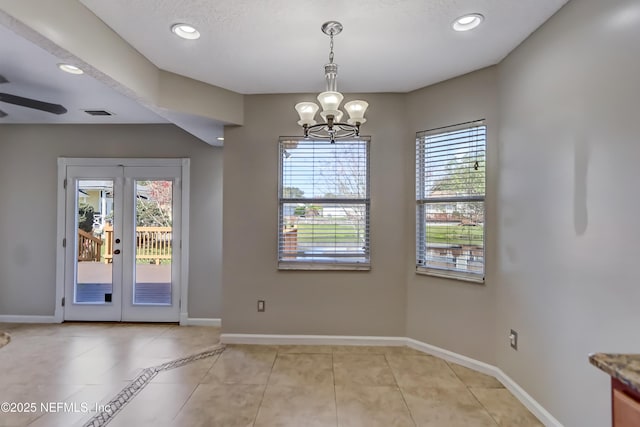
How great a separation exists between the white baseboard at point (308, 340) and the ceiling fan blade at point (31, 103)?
115 inches

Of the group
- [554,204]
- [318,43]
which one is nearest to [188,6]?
[318,43]

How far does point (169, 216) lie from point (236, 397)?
2.60m

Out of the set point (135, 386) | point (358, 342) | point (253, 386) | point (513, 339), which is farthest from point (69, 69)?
point (513, 339)

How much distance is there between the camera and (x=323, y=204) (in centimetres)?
346

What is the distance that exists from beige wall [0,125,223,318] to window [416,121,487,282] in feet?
8.39

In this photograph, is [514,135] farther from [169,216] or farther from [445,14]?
[169,216]

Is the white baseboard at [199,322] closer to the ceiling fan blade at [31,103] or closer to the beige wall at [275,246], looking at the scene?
the beige wall at [275,246]

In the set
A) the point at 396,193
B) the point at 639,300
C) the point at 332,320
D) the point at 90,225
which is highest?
the point at 396,193

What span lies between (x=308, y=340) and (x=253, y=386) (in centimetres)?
94

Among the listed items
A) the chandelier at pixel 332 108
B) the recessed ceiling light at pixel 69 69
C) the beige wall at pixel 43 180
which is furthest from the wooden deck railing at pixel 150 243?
the chandelier at pixel 332 108

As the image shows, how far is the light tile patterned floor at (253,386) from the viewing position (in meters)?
2.19

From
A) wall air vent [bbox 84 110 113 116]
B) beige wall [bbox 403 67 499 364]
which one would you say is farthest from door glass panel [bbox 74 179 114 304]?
beige wall [bbox 403 67 499 364]

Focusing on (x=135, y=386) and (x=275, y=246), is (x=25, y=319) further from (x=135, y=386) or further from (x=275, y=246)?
(x=275, y=246)

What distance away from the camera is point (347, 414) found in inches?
88.0
